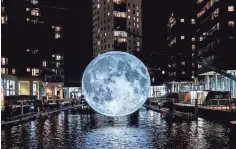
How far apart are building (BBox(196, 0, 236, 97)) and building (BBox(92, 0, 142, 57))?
65.4 m

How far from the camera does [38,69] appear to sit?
364 feet

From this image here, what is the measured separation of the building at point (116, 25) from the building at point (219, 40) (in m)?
65.4

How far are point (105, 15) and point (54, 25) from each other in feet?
69.6

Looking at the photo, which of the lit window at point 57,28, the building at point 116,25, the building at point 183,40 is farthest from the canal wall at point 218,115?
the lit window at point 57,28

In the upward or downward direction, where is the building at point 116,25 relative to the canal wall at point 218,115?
upward

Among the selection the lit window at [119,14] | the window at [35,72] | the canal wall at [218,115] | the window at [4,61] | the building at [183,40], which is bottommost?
the canal wall at [218,115]

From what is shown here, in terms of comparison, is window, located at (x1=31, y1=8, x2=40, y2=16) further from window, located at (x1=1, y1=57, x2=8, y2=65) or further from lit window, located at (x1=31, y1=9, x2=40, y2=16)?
window, located at (x1=1, y1=57, x2=8, y2=65)

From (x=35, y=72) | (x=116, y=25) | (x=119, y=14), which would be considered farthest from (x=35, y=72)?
(x=119, y=14)

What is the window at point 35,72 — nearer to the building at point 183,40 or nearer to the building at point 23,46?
the building at point 23,46

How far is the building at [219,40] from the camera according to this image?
250ft

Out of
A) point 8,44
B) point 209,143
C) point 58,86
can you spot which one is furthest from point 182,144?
point 58,86

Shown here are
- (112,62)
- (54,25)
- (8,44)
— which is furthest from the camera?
(54,25)

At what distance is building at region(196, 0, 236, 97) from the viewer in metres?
76.2

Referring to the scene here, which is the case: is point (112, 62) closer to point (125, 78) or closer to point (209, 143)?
point (125, 78)
